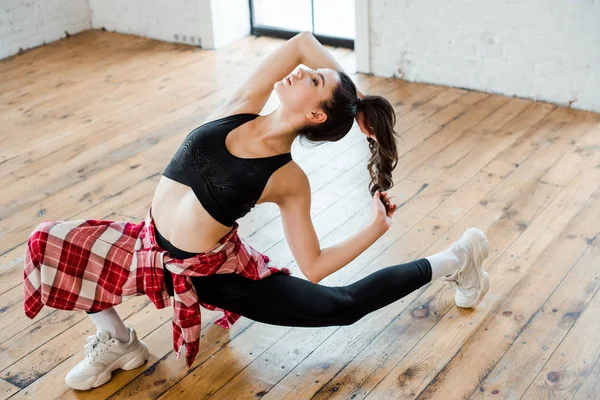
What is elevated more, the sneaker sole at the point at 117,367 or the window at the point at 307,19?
the window at the point at 307,19

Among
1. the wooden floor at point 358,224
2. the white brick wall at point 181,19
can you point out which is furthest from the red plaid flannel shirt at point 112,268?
the white brick wall at point 181,19

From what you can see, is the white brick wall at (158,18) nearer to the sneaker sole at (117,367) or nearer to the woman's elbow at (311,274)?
the sneaker sole at (117,367)

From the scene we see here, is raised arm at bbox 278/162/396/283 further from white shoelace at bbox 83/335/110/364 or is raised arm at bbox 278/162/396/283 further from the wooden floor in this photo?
white shoelace at bbox 83/335/110/364

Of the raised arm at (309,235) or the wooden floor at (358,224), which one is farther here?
the wooden floor at (358,224)

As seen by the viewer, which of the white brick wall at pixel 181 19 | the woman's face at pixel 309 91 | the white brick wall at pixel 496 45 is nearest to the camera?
the woman's face at pixel 309 91

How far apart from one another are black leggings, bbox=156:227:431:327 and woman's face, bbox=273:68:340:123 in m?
0.52

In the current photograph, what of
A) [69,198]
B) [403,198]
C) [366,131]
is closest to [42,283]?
[366,131]

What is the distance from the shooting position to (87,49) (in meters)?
5.54

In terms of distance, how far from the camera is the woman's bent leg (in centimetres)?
224

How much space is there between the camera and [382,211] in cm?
218

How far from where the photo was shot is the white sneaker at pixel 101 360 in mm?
2302

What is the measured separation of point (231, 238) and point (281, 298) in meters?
0.23

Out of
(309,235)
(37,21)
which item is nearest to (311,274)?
(309,235)

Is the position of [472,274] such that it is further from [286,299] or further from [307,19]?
[307,19]
